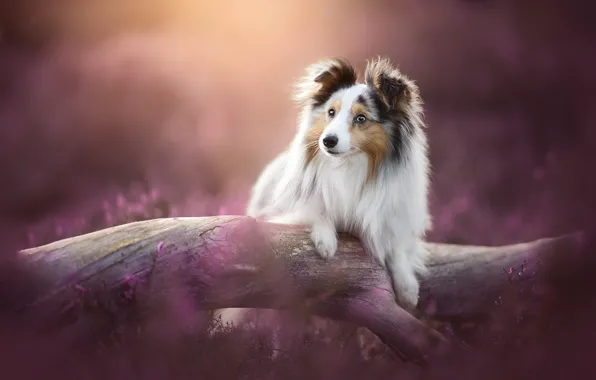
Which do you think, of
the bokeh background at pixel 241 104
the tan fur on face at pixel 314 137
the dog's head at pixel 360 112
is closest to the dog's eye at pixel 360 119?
the dog's head at pixel 360 112

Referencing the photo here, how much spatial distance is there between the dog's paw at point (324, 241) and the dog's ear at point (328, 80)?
47 centimetres

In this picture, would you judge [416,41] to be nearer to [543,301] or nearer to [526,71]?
[526,71]

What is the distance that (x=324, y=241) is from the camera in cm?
238

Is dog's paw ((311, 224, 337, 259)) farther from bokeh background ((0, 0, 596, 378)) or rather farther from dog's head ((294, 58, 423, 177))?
bokeh background ((0, 0, 596, 378))

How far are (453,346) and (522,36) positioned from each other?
1361 millimetres

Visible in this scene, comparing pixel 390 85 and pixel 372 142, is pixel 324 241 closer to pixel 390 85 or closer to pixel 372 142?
pixel 372 142

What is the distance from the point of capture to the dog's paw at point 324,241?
7.80ft

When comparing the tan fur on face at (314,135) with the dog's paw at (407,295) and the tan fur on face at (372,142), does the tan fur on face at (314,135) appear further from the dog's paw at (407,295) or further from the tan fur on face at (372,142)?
the dog's paw at (407,295)

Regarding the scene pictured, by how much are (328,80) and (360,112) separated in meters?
0.19

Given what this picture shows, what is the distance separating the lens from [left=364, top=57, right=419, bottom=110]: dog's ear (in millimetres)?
2379

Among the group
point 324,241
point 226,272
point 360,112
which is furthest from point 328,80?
point 226,272

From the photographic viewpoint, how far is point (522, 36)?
2875mm

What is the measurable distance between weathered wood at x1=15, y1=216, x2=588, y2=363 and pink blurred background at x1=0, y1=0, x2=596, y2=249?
205 millimetres

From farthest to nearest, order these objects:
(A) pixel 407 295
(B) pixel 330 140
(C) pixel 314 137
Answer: (A) pixel 407 295, (C) pixel 314 137, (B) pixel 330 140
